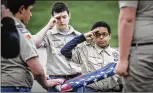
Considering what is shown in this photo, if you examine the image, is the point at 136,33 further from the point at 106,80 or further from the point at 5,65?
the point at 106,80

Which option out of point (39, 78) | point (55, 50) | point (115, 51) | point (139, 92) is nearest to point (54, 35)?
point (55, 50)

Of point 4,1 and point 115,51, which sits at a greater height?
point 4,1

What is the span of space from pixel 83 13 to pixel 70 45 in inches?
347

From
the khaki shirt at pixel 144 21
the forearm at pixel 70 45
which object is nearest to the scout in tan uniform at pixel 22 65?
the khaki shirt at pixel 144 21

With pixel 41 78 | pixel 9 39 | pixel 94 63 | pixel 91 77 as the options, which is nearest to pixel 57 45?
pixel 94 63

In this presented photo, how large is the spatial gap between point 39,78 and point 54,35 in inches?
44.5

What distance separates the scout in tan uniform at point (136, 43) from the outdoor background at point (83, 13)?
816 cm

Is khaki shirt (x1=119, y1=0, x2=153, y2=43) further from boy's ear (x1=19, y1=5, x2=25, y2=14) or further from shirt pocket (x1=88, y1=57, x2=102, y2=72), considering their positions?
shirt pocket (x1=88, y1=57, x2=102, y2=72)

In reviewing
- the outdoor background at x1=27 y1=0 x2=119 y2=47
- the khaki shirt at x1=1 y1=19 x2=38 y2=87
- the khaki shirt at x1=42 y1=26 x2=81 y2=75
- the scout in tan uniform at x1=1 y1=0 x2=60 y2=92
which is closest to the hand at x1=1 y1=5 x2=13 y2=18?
the scout in tan uniform at x1=1 y1=0 x2=60 y2=92

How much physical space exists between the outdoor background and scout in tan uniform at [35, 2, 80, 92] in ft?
21.9

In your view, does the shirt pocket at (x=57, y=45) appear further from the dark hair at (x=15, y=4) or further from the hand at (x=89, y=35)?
the dark hair at (x=15, y=4)

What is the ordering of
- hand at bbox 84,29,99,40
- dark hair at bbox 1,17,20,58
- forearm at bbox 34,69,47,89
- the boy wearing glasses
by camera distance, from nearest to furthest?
dark hair at bbox 1,17,20,58, forearm at bbox 34,69,47,89, hand at bbox 84,29,99,40, the boy wearing glasses

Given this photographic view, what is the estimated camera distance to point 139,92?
3.25 meters

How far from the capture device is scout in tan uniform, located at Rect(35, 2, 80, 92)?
462 centimetres
